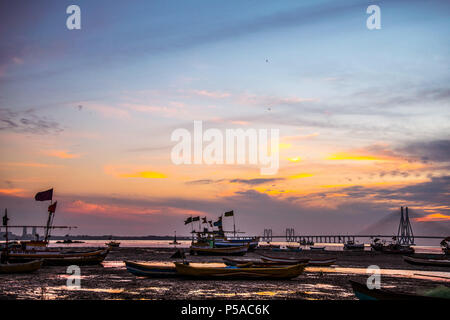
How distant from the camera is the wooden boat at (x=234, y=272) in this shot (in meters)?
31.0

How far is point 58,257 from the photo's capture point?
46.3 m

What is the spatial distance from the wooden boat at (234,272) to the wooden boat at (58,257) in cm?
1977

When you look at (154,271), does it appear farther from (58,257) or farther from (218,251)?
(218,251)

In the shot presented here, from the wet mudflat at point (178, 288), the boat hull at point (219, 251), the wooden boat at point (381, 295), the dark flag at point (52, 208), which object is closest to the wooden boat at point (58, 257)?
the dark flag at point (52, 208)

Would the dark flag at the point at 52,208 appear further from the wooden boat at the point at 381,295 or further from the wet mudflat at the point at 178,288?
the wooden boat at the point at 381,295

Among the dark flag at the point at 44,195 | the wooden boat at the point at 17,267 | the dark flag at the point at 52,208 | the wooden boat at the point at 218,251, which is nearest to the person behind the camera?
the wooden boat at the point at 17,267

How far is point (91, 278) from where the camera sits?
32094mm

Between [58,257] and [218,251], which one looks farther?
[218,251]

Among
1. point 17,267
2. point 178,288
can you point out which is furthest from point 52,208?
point 178,288

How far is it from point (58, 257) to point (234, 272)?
24745mm

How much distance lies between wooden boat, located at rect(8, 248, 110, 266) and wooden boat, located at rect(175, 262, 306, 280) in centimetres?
1977
